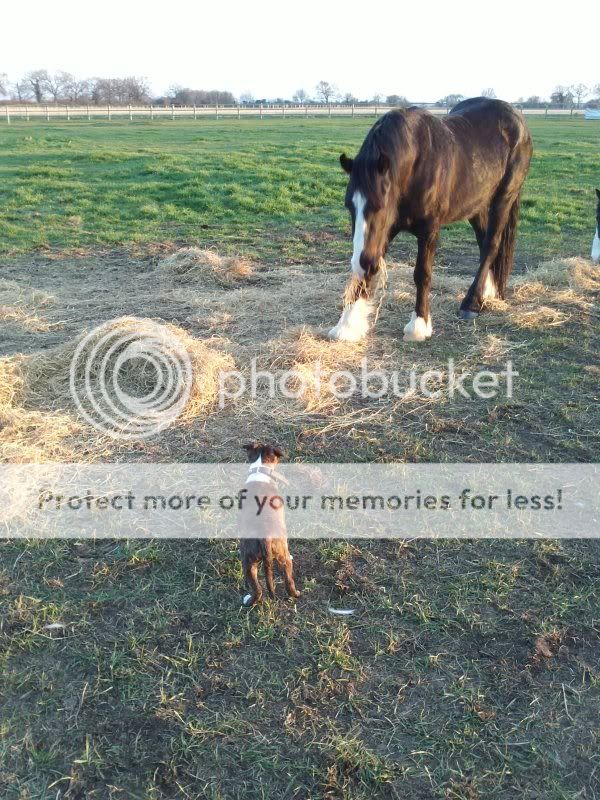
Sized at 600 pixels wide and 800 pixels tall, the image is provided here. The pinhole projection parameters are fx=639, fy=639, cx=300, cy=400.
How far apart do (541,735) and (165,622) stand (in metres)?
1.37

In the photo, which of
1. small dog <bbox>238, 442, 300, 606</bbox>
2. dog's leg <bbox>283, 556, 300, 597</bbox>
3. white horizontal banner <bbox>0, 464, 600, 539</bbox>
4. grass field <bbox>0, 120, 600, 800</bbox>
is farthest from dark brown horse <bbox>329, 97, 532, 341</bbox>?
dog's leg <bbox>283, 556, 300, 597</bbox>

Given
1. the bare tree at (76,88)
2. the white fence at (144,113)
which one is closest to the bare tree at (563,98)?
the white fence at (144,113)

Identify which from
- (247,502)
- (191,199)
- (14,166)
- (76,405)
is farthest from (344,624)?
(14,166)

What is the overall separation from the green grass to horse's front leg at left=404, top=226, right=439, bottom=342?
3.28 meters

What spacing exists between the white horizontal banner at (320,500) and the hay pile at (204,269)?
3.87 m

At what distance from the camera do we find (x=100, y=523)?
3.10 m

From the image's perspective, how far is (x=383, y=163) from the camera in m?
4.34

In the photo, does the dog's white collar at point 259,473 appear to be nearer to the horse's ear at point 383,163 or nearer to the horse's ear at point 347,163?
the horse's ear at point 383,163

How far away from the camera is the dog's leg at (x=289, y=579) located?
2574 mm

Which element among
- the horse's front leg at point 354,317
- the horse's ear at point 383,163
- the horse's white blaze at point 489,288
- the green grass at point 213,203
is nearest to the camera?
the horse's ear at point 383,163

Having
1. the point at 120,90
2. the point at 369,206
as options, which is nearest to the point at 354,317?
the point at 369,206

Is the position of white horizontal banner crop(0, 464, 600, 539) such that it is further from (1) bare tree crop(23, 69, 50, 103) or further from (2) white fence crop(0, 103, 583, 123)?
(1) bare tree crop(23, 69, 50, 103)

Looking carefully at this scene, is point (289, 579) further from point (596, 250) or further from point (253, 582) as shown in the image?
point (596, 250)

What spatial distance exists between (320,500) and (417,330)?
2.49 m
